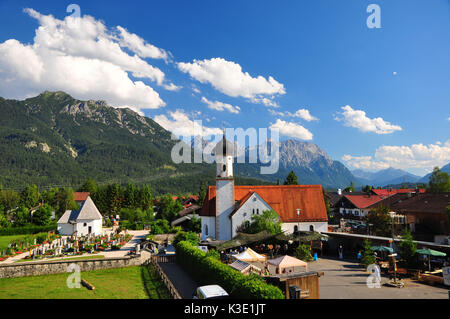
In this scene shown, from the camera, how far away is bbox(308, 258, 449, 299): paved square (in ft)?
70.6

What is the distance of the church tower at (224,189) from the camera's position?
151 ft

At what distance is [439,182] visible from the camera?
80.1 metres

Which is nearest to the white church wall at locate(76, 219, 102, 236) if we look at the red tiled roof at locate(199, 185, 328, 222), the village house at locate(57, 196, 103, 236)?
the village house at locate(57, 196, 103, 236)

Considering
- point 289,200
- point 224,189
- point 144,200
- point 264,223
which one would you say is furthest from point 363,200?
point 144,200

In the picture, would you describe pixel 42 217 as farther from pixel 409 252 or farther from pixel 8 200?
pixel 409 252

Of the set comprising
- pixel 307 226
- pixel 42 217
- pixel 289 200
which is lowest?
pixel 42 217

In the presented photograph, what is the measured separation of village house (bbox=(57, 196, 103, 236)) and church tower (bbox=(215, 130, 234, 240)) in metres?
30.3

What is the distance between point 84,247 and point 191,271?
22142mm

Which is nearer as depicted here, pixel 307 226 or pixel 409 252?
pixel 409 252

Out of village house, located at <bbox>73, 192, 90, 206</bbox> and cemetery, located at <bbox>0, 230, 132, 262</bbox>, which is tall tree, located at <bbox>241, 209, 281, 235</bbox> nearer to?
cemetery, located at <bbox>0, 230, 132, 262</bbox>

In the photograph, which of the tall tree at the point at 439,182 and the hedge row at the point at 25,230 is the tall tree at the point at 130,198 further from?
the tall tree at the point at 439,182

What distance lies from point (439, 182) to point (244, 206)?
6385cm
